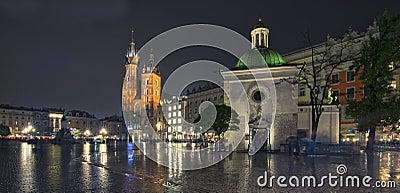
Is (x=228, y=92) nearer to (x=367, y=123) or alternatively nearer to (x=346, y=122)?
(x=367, y=123)

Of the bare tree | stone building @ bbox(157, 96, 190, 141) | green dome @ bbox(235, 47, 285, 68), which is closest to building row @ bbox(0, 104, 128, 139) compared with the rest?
stone building @ bbox(157, 96, 190, 141)

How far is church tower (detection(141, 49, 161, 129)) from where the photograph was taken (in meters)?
155

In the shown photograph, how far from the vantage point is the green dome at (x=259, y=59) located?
46344mm

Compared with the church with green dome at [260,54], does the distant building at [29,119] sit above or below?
below

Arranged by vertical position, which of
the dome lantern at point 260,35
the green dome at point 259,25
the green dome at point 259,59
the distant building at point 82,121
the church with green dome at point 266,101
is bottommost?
the distant building at point 82,121

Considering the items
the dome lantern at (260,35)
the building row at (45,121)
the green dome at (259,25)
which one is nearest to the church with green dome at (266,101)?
the dome lantern at (260,35)

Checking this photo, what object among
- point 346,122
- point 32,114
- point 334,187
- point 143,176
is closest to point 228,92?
point 346,122

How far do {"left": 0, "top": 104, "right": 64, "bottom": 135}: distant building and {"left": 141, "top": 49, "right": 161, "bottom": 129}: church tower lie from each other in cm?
4144

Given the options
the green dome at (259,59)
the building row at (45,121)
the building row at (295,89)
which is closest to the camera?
the building row at (295,89)

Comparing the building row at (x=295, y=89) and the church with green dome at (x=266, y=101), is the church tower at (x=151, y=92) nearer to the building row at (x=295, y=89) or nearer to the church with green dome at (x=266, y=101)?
the building row at (x=295, y=89)

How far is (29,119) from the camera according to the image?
163 meters

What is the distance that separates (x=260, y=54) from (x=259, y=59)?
0.91m

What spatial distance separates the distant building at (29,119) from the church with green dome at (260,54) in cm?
11265

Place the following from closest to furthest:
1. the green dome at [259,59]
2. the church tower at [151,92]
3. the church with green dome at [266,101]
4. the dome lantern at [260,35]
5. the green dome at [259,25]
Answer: the church with green dome at [266,101], the green dome at [259,59], the green dome at [259,25], the dome lantern at [260,35], the church tower at [151,92]
